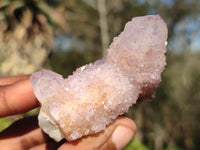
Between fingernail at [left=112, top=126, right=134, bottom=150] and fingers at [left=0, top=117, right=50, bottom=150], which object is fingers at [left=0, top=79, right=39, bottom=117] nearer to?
fingers at [left=0, top=117, right=50, bottom=150]

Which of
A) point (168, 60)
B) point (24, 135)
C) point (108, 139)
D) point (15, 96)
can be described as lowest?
point (168, 60)

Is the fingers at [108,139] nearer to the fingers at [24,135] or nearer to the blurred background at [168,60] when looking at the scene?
the fingers at [24,135]

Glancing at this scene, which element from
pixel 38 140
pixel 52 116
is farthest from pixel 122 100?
pixel 38 140

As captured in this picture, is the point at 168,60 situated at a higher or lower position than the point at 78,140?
lower

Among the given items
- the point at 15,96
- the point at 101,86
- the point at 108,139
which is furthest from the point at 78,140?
the point at 15,96

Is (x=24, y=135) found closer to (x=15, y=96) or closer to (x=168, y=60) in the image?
(x=15, y=96)

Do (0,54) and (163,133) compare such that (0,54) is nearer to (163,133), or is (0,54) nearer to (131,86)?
(131,86)
